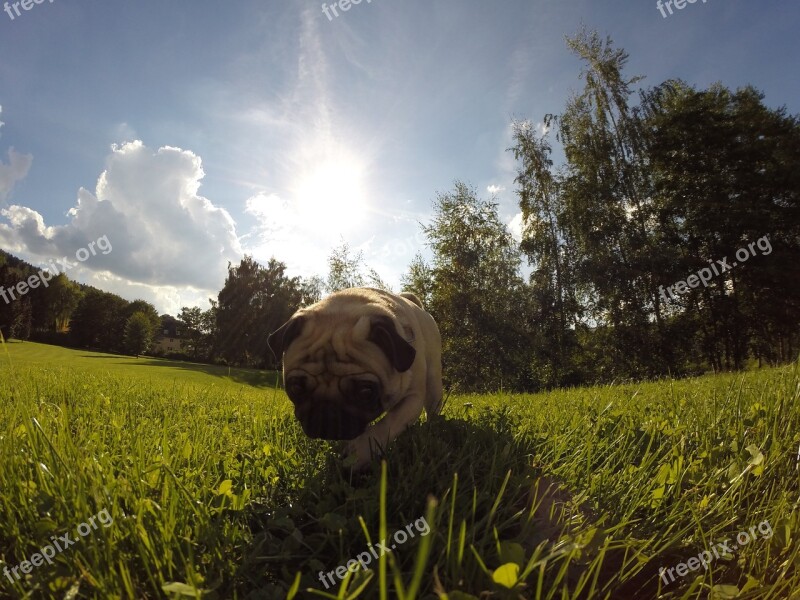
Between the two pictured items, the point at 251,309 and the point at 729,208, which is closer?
the point at 729,208

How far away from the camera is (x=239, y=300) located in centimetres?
6247

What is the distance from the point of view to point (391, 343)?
12.6 feet

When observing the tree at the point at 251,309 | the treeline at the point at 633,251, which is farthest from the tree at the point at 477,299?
the tree at the point at 251,309

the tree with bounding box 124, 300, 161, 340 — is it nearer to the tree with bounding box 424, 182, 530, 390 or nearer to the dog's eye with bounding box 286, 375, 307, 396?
the tree with bounding box 424, 182, 530, 390

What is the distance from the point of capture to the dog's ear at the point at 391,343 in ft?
12.4

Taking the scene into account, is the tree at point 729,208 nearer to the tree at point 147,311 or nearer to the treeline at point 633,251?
the treeline at point 633,251

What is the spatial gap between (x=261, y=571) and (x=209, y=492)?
0.84 meters

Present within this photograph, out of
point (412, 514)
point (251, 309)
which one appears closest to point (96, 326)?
point (251, 309)

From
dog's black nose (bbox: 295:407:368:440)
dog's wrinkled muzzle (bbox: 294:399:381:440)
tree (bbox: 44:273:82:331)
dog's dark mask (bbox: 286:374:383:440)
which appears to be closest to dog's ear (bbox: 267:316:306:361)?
dog's dark mask (bbox: 286:374:383:440)

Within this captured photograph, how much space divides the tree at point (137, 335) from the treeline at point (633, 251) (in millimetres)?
82753

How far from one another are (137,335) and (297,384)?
337ft

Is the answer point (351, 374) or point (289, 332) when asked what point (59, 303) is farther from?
point (351, 374)

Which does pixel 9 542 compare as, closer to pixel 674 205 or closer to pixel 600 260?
pixel 600 260

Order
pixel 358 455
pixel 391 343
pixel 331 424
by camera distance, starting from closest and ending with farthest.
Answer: pixel 358 455 → pixel 331 424 → pixel 391 343
